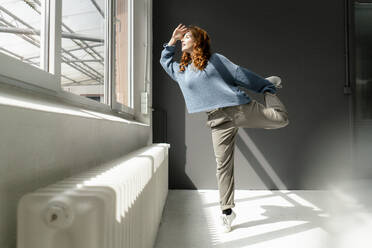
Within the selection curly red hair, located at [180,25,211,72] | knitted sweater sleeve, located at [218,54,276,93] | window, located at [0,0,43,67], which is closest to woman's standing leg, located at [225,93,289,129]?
knitted sweater sleeve, located at [218,54,276,93]

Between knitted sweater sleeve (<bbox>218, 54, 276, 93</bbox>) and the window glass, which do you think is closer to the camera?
the window glass

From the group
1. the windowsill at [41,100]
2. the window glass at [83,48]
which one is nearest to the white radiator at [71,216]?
the windowsill at [41,100]

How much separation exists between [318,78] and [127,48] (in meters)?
2.33

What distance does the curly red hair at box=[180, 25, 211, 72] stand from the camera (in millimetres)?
2162

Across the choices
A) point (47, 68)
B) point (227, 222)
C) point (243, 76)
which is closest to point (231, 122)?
point (243, 76)

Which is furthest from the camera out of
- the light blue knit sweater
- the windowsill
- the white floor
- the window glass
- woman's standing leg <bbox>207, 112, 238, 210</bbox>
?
woman's standing leg <bbox>207, 112, 238, 210</bbox>

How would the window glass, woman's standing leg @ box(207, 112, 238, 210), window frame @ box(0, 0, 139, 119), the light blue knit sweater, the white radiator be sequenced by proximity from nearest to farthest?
the white radiator → window frame @ box(0, 0, 139, 119) → the window glass → the light blue knit sweater → woman's standing leg @ box(207, 112, 238, 210)

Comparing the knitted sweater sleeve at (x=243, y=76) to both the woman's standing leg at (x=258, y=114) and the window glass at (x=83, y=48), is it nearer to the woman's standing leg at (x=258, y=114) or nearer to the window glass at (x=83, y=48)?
the woman's standing leg at (x=258, y=114)

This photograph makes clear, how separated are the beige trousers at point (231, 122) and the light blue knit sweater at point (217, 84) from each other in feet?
0.26

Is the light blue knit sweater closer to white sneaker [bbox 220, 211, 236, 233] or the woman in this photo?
the woman

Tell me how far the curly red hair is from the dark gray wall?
1419mm

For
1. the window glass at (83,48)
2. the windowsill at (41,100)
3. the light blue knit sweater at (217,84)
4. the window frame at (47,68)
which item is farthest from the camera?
the light blue knit sweater at (217,84)

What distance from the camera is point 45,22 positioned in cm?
117

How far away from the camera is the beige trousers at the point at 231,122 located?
6.99 ft
